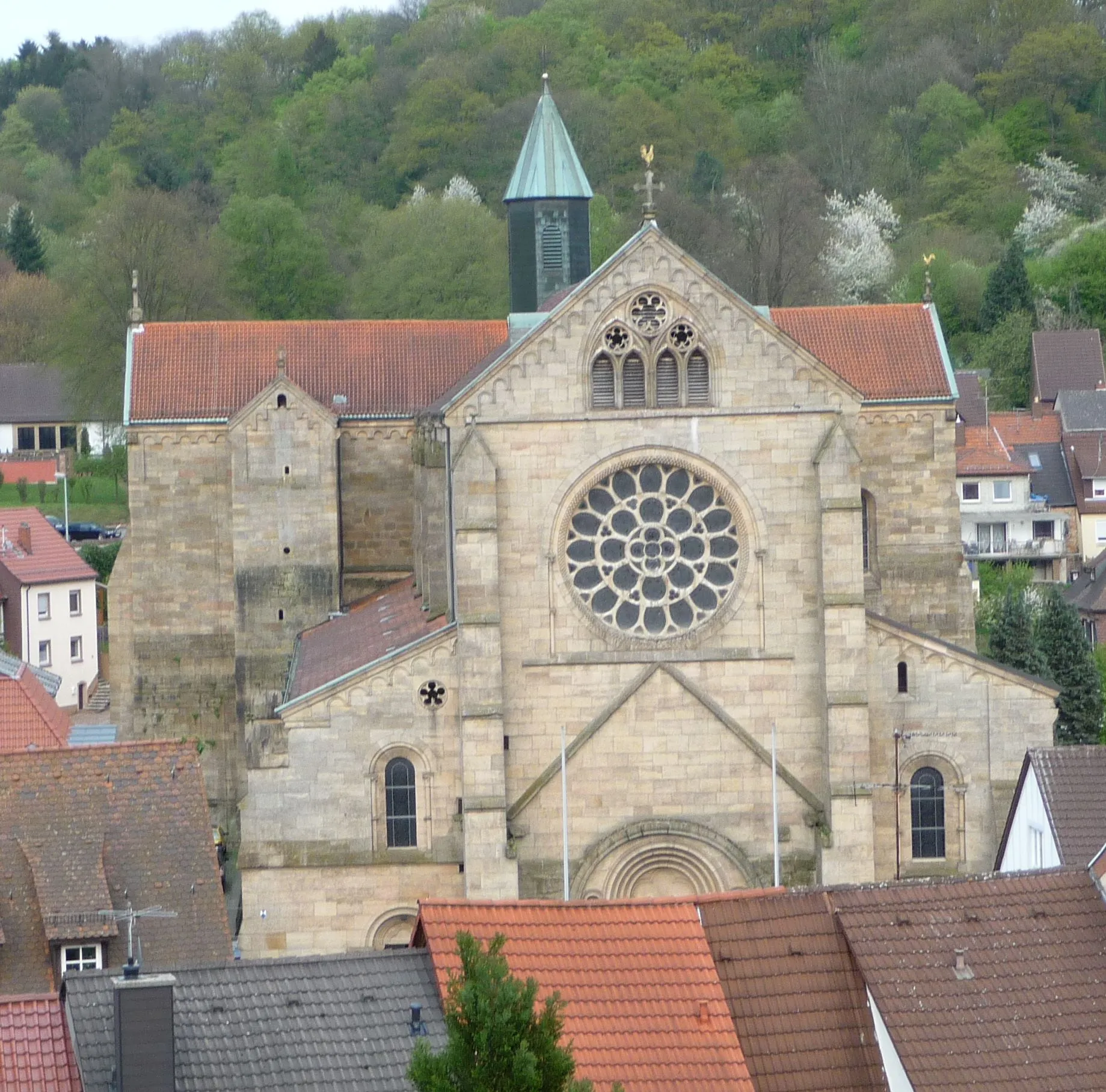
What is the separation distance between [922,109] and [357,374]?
2531 inches

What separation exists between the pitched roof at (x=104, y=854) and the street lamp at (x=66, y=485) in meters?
44.1

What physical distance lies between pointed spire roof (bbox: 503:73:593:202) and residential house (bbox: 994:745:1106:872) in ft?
76.4

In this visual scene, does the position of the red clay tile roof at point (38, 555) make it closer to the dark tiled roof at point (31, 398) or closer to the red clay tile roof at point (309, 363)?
the red clay tile roof at point (309, 363)

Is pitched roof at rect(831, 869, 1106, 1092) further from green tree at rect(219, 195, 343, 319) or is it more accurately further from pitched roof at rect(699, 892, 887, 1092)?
green tree at rect(219, 195, 343, 319)

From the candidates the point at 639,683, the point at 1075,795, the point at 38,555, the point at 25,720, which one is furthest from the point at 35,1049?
the point at 38,555

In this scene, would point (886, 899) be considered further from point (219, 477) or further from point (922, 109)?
point (922, 109)

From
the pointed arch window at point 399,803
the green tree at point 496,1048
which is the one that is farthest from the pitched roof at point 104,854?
the green tree at point 496,1048

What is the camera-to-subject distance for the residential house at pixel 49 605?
230ft

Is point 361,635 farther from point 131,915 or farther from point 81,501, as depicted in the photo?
point 81,501

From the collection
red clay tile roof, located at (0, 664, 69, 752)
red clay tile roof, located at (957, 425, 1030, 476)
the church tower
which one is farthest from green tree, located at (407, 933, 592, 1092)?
red clay tile roof, located at (957, 425, 1030, 476)

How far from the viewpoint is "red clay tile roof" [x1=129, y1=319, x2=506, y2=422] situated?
50.4m

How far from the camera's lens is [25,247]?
4513 inches

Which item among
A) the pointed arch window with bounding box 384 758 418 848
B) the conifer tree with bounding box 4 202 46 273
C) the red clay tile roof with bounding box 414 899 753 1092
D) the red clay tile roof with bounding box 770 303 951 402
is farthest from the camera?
the conifer tree with bounding box 4 202 46 273

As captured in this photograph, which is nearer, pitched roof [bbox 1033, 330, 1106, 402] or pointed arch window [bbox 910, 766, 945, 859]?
pointed arch window [bbox 910, 766, 945, 859]
